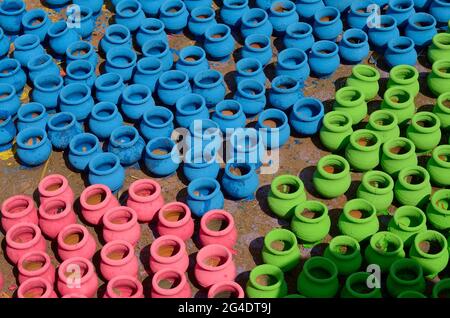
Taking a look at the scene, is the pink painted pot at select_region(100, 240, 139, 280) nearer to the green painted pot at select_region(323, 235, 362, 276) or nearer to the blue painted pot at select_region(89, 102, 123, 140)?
the blue painted pot at select_region(89, 102, 123, 140)

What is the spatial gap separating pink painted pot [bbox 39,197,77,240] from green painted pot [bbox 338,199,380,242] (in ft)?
8.28

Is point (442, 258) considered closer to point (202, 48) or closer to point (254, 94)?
point (254, 94)

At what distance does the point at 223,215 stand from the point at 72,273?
4.82ft

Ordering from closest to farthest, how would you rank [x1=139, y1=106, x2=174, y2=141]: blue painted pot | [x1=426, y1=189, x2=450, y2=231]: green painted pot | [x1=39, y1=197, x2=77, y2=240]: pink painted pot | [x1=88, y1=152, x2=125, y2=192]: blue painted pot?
[x1=426, y1=189, x2=450, y2=231]: green painted pot, [x1=39, y1=197, x2=77, y2=240]: pink painted pot, [x1=88, y1=152, x2=125, y2=192]: blue painted pot, [x1=139, y1=106, x2=174, y2=141]: blue painted pot

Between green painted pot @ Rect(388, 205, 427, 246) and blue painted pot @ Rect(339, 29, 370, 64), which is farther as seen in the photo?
blue painted pot @ Rect(339, 29, 370, 64)

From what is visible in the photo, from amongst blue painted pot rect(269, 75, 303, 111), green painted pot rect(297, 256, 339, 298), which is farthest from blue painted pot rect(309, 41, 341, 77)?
green painted pot rect(297, 256, 339, 298)

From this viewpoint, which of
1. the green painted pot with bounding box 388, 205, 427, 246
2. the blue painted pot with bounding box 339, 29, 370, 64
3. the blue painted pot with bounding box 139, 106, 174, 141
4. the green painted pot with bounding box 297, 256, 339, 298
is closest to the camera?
the green painted pot with bounding box 297, 256, 339, 298

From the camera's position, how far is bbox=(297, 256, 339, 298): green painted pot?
6430 mm

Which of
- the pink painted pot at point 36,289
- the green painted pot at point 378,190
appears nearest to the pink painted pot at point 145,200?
the pink painted pot at point 36,289

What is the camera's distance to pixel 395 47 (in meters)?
8.62

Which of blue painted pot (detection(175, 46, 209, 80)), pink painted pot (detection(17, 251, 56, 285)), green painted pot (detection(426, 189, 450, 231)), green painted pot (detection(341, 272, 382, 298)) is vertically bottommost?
pink painted pot (detection(17, 251, 56, 285))

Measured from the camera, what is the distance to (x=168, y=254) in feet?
22.8

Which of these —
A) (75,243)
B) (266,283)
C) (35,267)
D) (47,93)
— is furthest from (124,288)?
(47,93)

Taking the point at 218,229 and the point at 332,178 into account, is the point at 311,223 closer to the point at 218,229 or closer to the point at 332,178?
the point at 332,178
